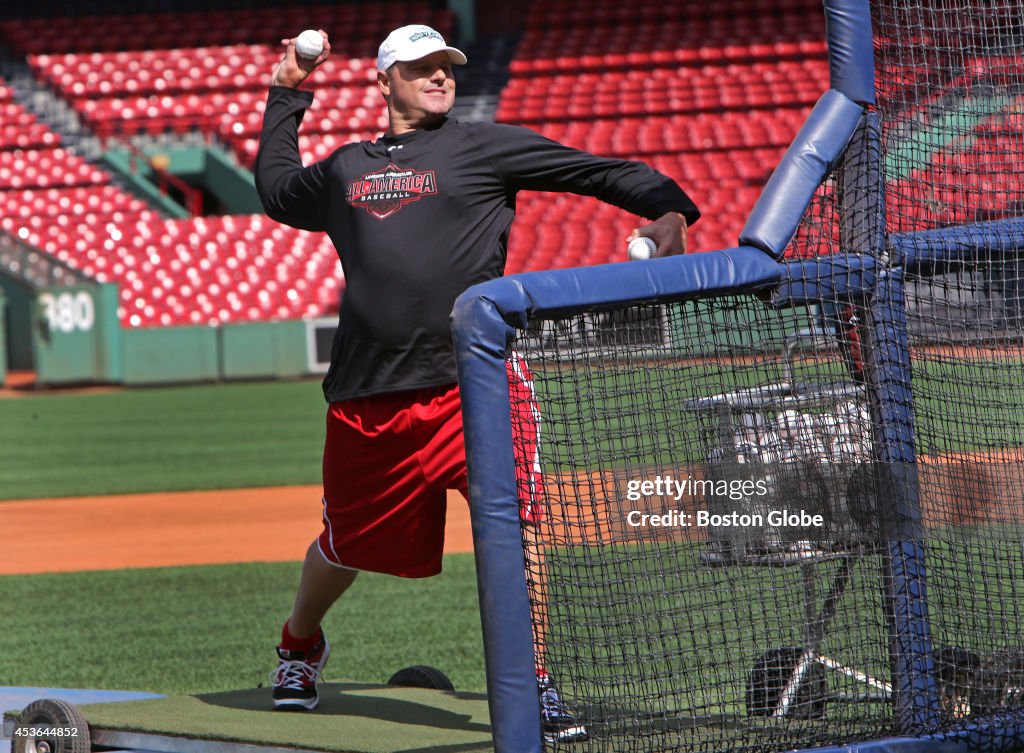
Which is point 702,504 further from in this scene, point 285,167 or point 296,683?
point 285,167

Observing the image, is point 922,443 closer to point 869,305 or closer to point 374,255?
point 869,305

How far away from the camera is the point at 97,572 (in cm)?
789

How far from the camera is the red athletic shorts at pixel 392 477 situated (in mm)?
3750

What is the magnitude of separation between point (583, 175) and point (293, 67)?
3.50 feet

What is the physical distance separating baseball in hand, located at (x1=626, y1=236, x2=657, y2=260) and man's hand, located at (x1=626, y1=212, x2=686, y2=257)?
0.11 ft

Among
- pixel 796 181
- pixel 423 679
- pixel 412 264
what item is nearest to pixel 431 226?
pixel 412 264

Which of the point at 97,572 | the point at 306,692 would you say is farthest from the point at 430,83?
the point at 97,572

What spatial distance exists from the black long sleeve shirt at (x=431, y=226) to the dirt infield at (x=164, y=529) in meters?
4.50

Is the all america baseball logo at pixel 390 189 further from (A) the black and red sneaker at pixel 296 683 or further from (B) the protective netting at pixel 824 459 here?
(A) the black and red sneaker at pixel 296 683

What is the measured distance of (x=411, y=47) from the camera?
3.83 metres

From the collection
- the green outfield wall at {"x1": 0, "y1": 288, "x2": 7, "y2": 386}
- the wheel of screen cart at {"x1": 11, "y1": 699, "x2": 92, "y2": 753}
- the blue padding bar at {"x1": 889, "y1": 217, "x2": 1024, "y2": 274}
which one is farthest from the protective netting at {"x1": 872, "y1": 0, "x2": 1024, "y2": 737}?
the green outfield wall at {"x1": 0, "y1": 288, "x2": 7, "y2": 386}

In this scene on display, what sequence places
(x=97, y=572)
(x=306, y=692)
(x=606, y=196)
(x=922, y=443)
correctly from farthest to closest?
(x=97, y=572) → (x=306, y=692) → (x=606, y=196) → (x=922, y=443)

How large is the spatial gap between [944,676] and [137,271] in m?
21.5

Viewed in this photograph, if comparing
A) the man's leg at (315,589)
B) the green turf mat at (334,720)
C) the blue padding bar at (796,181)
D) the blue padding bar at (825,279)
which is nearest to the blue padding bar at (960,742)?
the green turf mat at (334,720)
